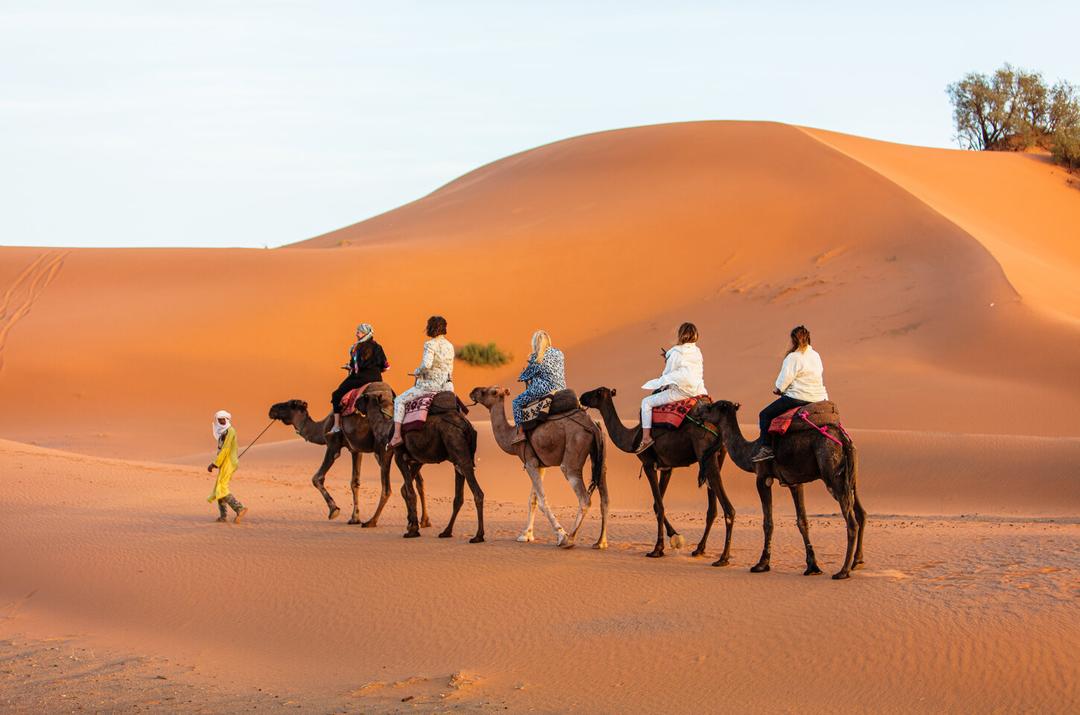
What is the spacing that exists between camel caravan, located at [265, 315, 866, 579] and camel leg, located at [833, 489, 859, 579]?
0.5 inches

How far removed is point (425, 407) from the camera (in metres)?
14.0

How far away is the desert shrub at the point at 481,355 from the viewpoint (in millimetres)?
39719

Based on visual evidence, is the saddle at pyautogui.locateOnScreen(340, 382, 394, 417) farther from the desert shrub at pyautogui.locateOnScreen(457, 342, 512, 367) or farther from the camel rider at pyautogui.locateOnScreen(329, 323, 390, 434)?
the desert shrub at pyautogui.locateOnScreen(457, 342, 512, 367)

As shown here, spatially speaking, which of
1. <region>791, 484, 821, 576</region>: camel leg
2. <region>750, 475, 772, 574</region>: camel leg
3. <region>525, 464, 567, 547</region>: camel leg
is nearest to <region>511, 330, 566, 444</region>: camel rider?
<region>525, 464, 567, 547</region>: camel leg

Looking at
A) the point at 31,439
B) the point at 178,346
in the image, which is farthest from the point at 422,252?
the point at 31,439

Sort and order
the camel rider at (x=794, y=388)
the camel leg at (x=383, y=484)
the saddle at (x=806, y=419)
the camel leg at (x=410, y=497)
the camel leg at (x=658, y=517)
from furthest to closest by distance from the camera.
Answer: the camel leg at (x=383, y=484), the camel leg at (x=410, y=497), the camel leg at (x=658, y=517), the camel rider at (x=794, y=388), the saddle at (x=806, y=419)

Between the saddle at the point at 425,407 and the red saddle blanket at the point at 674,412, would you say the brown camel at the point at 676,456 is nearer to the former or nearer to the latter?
the red saddle blanket at the point at 674,412

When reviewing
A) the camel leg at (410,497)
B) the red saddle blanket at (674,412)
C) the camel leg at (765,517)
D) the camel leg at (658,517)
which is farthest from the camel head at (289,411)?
the camel leg at (765,517)

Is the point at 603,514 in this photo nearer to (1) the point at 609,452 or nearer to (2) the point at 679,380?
(2) the point at 679,380

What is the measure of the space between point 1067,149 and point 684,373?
47.3m

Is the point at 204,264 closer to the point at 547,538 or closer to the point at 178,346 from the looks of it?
the point at 178,346

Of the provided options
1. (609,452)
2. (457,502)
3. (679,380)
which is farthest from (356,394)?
(609,452)

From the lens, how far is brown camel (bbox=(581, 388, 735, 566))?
40.4 feet

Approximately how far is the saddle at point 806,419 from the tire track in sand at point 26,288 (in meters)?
31.4
